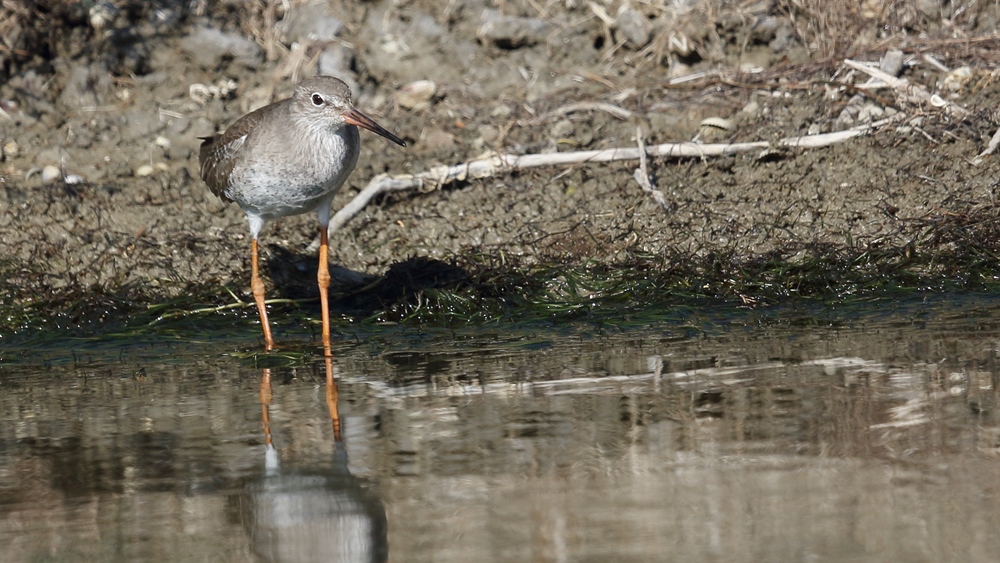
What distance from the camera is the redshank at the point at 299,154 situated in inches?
267

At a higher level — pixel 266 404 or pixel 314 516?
pixel 266 404

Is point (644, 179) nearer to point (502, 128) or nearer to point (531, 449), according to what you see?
point (502, 128)

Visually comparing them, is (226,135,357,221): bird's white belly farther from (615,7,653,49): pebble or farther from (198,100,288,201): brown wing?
(615,7,653,49): pebble

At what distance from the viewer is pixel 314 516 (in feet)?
13.3

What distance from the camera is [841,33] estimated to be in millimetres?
9422

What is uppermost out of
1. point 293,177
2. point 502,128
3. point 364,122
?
point 502,128

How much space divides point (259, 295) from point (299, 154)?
0.89 m

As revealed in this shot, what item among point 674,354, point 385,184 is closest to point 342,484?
point 674,354

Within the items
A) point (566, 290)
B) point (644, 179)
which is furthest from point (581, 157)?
point (566, 290)

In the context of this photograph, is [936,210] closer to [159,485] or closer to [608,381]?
[608,381]

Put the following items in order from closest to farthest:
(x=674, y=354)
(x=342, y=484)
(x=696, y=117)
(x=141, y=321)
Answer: (x=342, y=484) < (x=674, y=354) < (x=141, y=321) < (x=696, y=117)

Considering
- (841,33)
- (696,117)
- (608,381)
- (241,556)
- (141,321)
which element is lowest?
(241,556)

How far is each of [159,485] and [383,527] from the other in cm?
97

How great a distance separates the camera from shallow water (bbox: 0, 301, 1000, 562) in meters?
3.80
